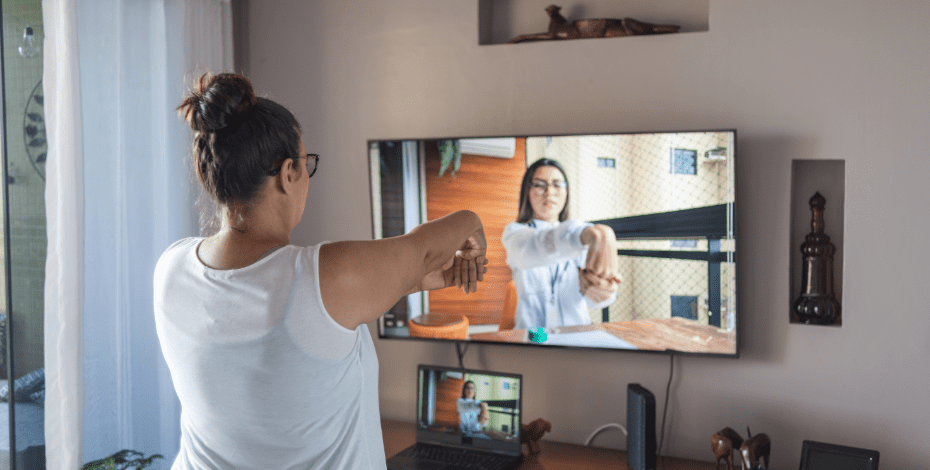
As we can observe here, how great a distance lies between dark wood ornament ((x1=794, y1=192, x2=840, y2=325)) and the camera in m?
2.17

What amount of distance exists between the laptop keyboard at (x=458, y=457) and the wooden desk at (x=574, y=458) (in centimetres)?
7

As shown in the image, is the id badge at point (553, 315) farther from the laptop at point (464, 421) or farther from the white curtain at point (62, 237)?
the white curtain at point (62, 237)

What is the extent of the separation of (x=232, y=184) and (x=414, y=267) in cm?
31

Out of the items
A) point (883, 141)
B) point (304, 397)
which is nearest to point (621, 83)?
point (883, 141)

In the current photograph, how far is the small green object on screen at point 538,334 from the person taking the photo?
2404 millimetres

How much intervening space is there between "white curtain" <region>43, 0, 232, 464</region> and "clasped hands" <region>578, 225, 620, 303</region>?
1394mm

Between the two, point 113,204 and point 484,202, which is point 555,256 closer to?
point 484,202

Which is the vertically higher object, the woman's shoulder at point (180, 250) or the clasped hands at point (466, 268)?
the woman's shoulder at point (180, 250)

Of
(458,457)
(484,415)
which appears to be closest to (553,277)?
(484,415)

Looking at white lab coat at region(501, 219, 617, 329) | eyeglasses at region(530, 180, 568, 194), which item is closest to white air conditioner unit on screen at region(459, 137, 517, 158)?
eyeglasses at region(530, 180, 568, 194)

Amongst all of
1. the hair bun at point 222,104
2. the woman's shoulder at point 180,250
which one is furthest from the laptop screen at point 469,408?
the hair bun at point 222,104

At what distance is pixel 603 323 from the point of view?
234cm

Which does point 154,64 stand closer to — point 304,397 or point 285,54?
point 285,54

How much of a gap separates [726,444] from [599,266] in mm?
666
